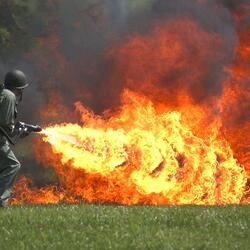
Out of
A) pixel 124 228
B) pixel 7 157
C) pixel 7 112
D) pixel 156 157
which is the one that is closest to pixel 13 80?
pixel 7 112

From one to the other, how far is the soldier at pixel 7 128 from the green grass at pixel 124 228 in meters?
0.57

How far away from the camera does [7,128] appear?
41.5 ft

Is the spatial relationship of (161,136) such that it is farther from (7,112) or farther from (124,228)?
(124,228)

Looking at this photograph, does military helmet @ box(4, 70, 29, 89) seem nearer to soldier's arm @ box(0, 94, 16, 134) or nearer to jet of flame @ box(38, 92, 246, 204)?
soldier's arm @ box(0, 94, 16, 134)

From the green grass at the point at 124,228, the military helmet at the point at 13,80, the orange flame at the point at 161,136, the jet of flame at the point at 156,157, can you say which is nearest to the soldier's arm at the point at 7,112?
the military helmet at the point at 13,80

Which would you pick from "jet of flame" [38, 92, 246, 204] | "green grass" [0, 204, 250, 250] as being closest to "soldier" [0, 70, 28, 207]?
"green grass" [0, 204, 250, 250]

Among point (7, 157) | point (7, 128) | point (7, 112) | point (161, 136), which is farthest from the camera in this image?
point (161, 136)

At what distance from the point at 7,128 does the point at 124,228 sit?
355cm

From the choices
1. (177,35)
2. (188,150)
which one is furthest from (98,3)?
(188,150)

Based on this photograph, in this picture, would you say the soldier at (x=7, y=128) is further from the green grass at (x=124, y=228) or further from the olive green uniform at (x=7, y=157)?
the green grass at (x=124, y=228)

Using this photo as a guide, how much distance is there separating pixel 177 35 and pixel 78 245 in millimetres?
13615

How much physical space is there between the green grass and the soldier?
0.57 m

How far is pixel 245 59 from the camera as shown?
22.5 meters

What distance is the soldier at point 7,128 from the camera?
41.0 feet
